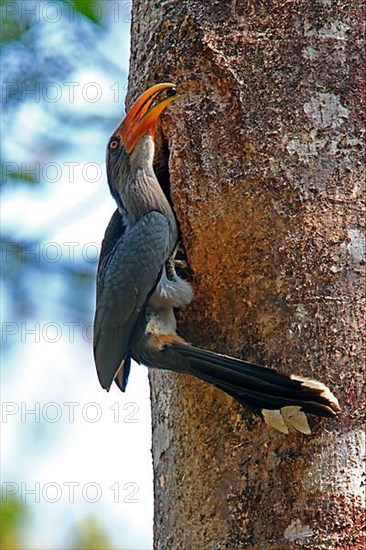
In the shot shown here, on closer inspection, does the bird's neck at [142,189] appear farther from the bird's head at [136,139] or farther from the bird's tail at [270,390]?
the bird's tail at [270,390]

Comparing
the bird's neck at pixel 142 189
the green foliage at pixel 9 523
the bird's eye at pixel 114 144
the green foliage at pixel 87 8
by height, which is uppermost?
the green foliage at pixel 87 8

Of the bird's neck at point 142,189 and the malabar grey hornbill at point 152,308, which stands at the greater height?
the bird's neck at point 142,189

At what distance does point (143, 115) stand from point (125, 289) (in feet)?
2.03

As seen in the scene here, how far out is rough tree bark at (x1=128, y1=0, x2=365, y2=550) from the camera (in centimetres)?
246

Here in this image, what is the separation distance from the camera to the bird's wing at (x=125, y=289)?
316 cm

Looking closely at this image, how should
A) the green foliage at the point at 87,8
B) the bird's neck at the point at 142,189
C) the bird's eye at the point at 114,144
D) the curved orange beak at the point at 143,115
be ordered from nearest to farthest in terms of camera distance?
the curved orange beak at the point at 143,115 < the bird's neck at the point at 142,189 < the bird's eye at the point at 114,144 < the green foliage at the point at 87,8

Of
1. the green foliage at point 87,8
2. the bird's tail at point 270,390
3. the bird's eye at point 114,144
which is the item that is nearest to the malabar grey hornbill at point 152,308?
the bird's tail at point 270,390

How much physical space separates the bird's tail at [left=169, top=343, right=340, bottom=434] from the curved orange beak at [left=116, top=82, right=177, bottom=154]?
88 centimetres

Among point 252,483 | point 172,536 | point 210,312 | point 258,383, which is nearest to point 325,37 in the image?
point 210,312

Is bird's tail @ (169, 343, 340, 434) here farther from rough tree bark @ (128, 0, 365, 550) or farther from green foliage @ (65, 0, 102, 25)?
green foliage @ (65, 0, 102, 25)

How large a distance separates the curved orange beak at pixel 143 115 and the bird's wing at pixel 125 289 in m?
0.33

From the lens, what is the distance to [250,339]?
9.00 feet

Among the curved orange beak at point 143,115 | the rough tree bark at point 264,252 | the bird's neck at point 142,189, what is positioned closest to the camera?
the rough tree bark at point 264,252

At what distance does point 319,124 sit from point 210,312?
66cm
